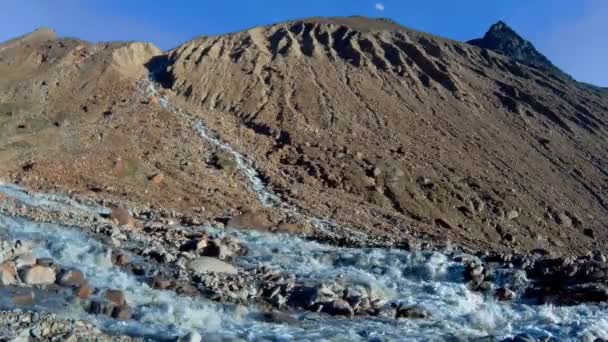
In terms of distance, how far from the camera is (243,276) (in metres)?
15.5

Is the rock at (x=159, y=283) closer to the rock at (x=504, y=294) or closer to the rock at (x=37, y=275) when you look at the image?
the rock at (x=37, y=275)

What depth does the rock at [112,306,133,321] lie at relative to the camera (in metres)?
11.9

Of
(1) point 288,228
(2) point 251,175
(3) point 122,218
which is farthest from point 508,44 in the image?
(3) point 122,218

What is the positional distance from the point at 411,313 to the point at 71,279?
684cm

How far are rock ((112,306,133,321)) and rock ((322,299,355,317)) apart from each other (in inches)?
157

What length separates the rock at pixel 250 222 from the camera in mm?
20703

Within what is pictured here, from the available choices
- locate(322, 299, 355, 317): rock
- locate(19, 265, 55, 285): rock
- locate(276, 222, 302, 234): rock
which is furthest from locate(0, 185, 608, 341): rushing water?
locate(276, 222, 302, 234): rock

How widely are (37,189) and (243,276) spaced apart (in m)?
9.46

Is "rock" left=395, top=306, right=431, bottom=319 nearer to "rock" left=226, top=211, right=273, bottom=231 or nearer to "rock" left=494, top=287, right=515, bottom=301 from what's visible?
"rock" left=494, top=287, right=515, bottom=301

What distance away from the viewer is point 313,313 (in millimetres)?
13758

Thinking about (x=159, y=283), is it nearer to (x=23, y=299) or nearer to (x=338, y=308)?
(x=23, y=299)

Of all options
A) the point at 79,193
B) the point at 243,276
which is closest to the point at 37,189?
the point at 79,193

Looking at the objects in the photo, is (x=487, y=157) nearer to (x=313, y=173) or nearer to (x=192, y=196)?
(x=313, y=173)

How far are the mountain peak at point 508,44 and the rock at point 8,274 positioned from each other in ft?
174
